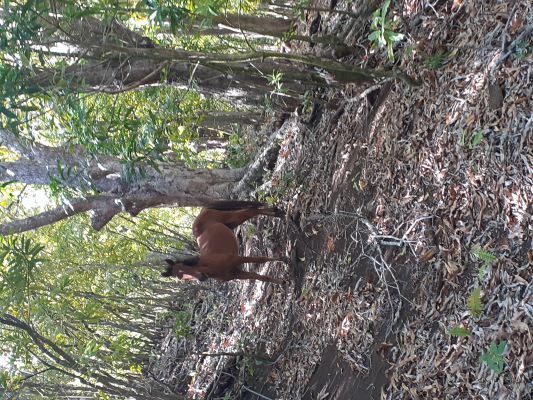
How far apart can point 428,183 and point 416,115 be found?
79 centimetres

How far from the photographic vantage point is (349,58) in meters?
7.11

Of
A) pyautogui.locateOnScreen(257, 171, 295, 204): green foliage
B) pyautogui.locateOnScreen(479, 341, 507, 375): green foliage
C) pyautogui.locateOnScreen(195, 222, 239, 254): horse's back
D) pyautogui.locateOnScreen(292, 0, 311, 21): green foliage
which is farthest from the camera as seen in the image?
pyautogui.locateOnScreen(257, 171, 295, 204): green foliage

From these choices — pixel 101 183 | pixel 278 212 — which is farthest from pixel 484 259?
pixel 101 183

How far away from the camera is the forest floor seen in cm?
412

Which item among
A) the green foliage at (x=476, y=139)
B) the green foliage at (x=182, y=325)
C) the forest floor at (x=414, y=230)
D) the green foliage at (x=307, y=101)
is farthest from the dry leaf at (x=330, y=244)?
the green foliage at (x=182, y=325)

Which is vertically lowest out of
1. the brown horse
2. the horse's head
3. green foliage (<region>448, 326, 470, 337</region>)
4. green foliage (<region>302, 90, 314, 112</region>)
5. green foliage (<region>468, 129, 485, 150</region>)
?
green foliage (<region>448, 326, 470, 337</region>)

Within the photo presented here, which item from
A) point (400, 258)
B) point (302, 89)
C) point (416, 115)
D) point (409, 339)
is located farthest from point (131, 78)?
point (409, 339)

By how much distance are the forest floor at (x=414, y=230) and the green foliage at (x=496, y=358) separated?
1 cm

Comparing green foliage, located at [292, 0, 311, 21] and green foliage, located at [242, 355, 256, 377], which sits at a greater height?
green foliage, located at [292, 0, 311, 21]

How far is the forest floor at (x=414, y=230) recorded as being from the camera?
4.12 meters

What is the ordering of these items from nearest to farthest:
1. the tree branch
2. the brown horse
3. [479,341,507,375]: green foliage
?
[479,341,507,375]: green foliage
the brown horse
the tree branch

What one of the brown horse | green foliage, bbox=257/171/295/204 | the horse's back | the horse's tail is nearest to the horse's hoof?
the brown horse

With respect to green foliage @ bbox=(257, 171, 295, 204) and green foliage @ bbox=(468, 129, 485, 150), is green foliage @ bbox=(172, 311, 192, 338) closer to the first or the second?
green foliage @ bbox=(257, 171, 295, 204)

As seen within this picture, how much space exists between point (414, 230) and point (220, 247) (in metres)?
2.79
